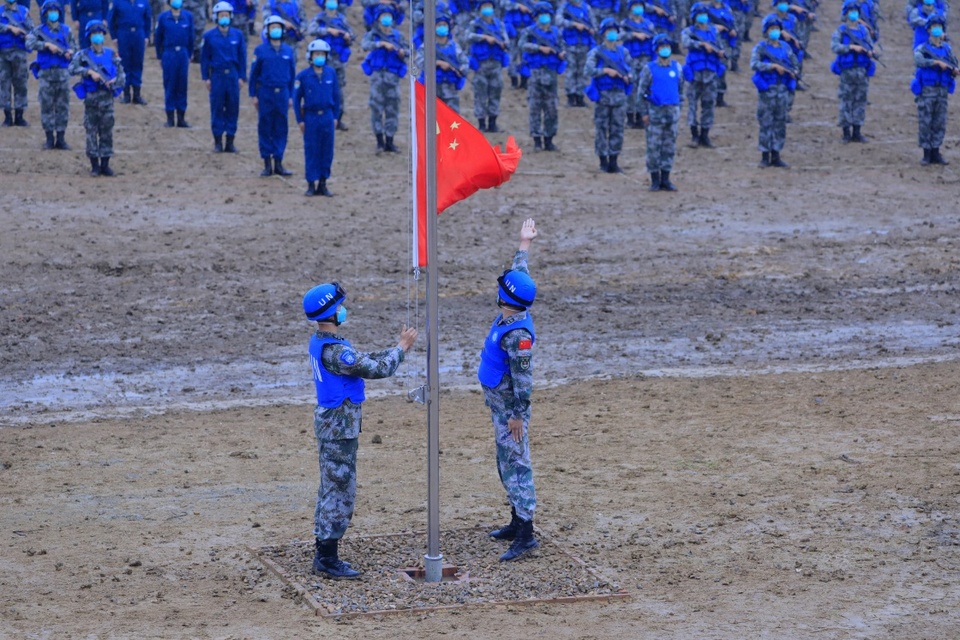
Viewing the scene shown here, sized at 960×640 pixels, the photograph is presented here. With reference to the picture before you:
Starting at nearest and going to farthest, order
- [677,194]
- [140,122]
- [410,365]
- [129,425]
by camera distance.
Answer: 1. [129,425]
2. [410,365]
3. [677,194]
4. [140,122]

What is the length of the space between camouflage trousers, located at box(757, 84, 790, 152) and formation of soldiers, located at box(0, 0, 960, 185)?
2 centimetres

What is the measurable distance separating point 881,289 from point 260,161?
10.0 m

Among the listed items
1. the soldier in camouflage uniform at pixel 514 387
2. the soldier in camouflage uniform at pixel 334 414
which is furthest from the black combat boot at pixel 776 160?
the soldier in camouflage uniform at pixel 334 414

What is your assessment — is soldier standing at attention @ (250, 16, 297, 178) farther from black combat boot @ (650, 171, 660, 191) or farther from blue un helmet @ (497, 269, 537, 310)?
blue un helmet @ (497, 269, 537, 310)

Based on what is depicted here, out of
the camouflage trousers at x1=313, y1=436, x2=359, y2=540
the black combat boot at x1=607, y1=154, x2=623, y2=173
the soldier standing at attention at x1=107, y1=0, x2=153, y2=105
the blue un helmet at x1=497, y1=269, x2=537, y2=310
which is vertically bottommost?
the camouflage trousers at x1=313, y1=436, x2=359, y2=540

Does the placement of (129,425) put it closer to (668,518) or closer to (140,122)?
(668,518)

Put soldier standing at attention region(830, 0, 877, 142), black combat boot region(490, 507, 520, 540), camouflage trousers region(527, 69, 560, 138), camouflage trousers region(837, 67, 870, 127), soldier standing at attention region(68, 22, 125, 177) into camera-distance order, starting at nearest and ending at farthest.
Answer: black combat boot region(490, 507, 520, 540) < soldier standing at attention region(68, 22, 125, 177) < camouflage trousers region(527, 69, 560, 138) < soldier standing at attention region(830, 0, 877, 142) < camouflage trousers region(837, 67, 870, 127)

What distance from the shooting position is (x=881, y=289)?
Answer: 17.9 metres

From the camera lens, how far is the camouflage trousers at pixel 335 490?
363 inches

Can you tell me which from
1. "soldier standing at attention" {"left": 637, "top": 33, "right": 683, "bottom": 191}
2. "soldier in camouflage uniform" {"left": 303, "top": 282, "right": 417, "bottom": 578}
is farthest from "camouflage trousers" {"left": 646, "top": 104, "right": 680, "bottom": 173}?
"soldier in camouflage uniform" {"left": 303, "top": 282, "right": 417, "bottom": 578}

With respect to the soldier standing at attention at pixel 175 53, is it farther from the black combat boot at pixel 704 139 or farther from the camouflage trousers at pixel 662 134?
the black combat boot at pixel 704 139

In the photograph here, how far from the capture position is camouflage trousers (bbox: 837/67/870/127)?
25719mm

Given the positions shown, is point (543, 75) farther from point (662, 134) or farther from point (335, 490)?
point (335, 490)

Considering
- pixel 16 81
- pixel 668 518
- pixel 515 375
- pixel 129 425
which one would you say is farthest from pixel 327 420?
pixel 16 81
